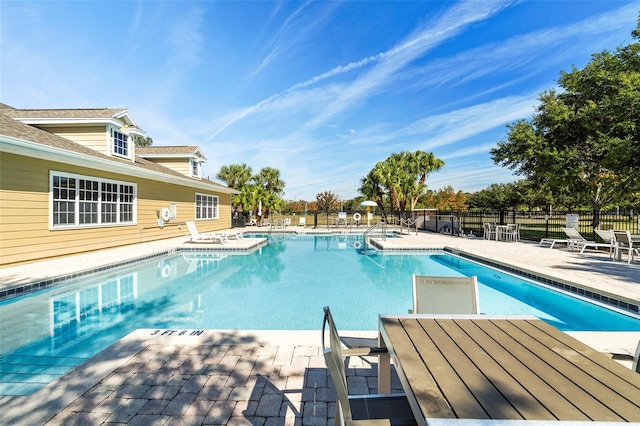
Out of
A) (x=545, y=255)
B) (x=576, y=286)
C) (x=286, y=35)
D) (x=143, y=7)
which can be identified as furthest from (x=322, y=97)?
(x=576, y=286)

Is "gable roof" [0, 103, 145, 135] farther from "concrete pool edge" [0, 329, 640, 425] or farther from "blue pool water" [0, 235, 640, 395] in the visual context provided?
"concrete pool edge" [0, 329, 640, 425]

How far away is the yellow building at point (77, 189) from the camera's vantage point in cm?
698

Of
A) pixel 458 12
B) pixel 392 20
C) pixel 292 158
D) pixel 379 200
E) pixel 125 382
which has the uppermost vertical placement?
pixel 392 20

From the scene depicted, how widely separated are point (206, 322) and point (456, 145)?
84.6 feet

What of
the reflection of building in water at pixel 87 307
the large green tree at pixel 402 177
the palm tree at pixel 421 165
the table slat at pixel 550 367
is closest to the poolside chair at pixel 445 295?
the table slat at pixel 550 367

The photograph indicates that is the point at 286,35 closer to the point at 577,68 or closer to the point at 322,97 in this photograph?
the point at 322,97

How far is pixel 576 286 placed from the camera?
5.41 metres

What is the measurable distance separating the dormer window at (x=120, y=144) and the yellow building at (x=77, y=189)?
0.12 feet

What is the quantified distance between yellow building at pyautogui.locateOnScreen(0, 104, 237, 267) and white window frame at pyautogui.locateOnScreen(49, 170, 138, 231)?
3 centimetres

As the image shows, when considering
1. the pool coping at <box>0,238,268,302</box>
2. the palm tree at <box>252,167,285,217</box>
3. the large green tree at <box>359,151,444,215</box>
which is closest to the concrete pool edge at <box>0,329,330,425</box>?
the pool coping at <box>0,238,268,302</box>

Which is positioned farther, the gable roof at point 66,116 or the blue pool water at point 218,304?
the gable roof at point 66,116

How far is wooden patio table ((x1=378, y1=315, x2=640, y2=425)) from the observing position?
3.34 ft

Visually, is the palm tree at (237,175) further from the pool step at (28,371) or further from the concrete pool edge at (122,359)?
the concrete pool edge at (122,359)

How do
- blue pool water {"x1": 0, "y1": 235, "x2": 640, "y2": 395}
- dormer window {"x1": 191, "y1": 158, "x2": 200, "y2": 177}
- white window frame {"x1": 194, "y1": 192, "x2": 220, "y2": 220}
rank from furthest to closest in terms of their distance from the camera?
1. dormer window {"x1": 191, "y1": 158, "x2": 200, "y2": 177}
2. white window frame {"x1": 194, "y1": 192, "x2": 220, "y2": 220}
3. blue pool water {"x1": 0, "y1": 235, "x2": 640, "y2": 395}
